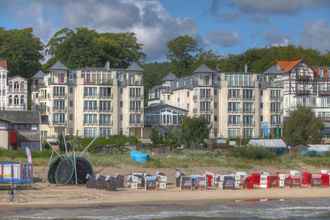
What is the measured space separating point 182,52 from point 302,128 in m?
50.1

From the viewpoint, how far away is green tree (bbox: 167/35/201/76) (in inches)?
5527

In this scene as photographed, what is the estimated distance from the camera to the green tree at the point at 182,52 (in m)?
140

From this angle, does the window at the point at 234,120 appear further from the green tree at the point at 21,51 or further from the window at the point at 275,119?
the green tree at the point at 21,51

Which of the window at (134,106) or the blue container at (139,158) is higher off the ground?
the window at (134,106)

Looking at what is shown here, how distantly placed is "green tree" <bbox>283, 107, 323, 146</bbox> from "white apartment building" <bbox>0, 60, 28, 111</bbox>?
1573 inches

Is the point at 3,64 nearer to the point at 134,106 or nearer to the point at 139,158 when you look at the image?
the point at 134,106

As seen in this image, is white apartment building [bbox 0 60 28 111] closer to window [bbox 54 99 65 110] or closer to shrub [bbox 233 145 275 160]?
window [bbox 54 99 65 110]

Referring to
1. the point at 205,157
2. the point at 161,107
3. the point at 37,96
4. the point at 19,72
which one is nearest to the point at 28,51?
the point at 19,72

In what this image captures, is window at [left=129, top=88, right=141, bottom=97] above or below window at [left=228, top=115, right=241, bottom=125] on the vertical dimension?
above

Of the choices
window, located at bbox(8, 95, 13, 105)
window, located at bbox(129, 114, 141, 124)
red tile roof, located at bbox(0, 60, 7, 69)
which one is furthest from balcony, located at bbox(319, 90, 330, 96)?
red tile roof, located at bbox(0, 60, 7, 69)

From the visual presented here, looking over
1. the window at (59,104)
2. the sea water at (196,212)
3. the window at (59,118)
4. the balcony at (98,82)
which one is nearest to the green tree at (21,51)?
the window at (59,104)

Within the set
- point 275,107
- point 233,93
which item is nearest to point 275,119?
point 275,107

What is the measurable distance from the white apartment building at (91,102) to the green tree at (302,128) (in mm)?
22243

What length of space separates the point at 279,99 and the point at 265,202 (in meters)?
71.9
